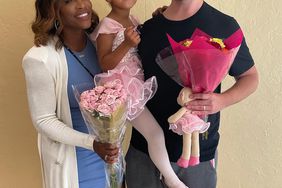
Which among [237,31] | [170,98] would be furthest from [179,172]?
[237,31]

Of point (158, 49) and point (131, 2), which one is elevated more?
point (131, 2)

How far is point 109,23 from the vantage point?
1483 millimetres

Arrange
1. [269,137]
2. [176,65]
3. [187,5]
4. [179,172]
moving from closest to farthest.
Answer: [176,65]
[187,5]
[179,172]
[269,137]

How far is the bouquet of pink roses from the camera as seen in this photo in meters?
1.21

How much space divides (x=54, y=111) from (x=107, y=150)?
0.27 metres

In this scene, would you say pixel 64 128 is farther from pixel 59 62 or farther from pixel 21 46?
pixel 21 46

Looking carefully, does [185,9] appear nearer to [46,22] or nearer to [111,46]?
[111,46]

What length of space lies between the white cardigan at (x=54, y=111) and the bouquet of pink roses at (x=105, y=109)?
0.31 feet

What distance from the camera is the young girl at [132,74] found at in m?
1.37

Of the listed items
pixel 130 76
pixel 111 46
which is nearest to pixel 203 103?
pixel 130 76

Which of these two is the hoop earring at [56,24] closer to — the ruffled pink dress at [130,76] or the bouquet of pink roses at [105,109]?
the ruffled pink dress at [130,76]

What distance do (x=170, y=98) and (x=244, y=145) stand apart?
31.1 inches

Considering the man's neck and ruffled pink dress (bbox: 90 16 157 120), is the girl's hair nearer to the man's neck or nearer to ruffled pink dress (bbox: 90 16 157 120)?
ruffled pink dress (bbox: 90 16 157 120)

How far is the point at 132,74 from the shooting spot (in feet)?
4.66
